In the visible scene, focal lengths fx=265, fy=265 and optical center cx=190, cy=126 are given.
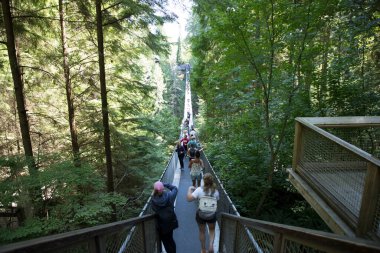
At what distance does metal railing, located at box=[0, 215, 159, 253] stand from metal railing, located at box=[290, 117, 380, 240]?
2.14 m

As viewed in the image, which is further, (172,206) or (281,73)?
(281,73)

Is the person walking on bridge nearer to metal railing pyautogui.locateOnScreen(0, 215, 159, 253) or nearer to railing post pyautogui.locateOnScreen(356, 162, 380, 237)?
metal railing pyautogui.locateOnScreen(0, 215, 159, 253)

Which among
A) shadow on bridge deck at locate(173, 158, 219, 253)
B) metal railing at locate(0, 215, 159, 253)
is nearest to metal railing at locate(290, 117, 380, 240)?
metal railing at locate(0, 215, 159, 253)

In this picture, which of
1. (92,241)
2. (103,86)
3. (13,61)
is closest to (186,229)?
(103,86)

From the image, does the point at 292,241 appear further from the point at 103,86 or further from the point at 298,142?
the point at 103,86

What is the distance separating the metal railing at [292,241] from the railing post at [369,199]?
0.70m

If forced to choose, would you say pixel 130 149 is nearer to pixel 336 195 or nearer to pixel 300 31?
pixel 300 31

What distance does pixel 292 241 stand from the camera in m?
1.71

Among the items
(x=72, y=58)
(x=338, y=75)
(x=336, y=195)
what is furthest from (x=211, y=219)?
(x=72, y=58)

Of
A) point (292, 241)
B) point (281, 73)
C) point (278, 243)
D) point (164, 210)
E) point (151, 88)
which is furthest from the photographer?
point (151, 88)

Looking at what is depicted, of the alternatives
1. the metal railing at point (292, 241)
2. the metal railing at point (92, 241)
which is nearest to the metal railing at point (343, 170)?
the metal railing at point (292, 241)

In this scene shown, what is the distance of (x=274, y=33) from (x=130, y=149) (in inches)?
195

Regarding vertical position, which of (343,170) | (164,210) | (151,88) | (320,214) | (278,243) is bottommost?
(164,210)

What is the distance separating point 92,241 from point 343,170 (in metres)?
2.86
